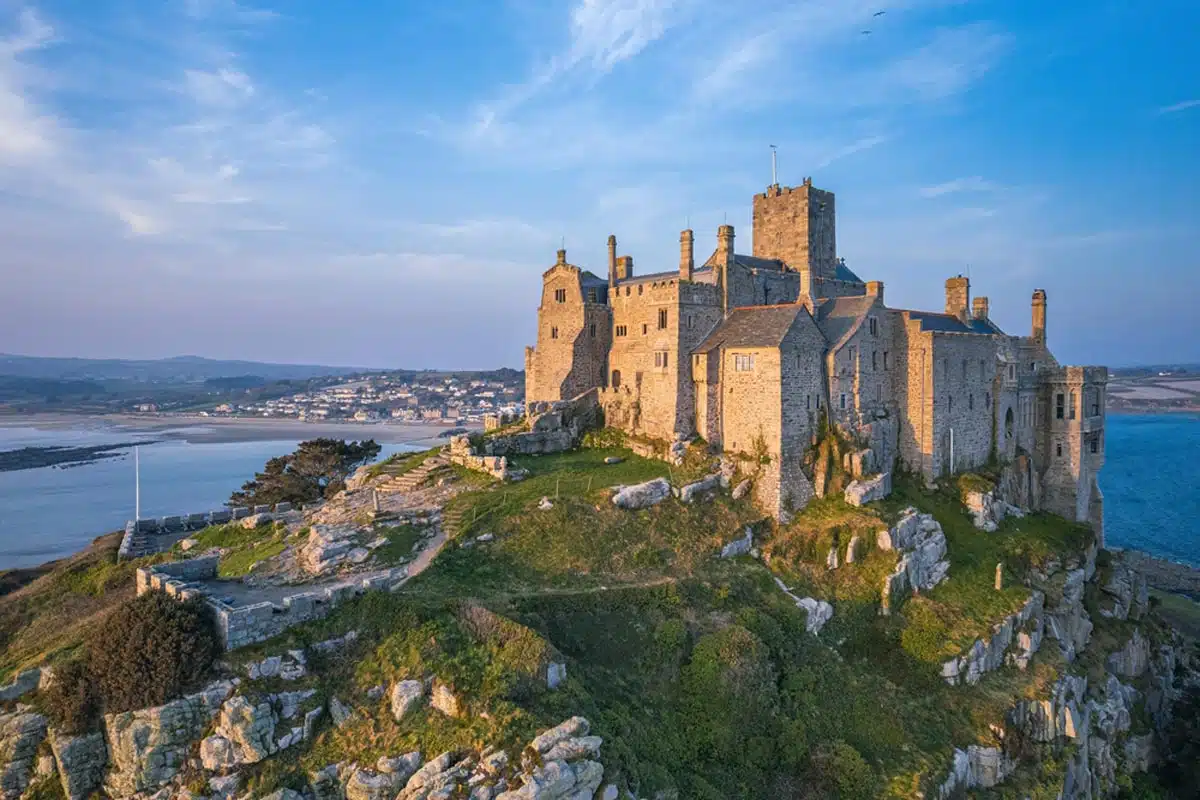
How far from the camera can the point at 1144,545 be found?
69.0 m

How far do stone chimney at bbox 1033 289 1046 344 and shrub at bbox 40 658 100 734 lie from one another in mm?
49457

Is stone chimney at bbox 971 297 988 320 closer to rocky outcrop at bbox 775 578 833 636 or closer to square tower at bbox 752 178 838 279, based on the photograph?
square tower at bbox 752 178 838 279

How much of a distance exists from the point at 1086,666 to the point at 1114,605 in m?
7.57

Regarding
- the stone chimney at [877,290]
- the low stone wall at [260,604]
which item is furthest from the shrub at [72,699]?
the stone chimney at [877,290]

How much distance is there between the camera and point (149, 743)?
1844 centimetres

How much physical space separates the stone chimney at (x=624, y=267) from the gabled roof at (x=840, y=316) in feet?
35.4

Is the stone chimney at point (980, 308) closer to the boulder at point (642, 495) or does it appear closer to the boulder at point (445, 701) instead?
the boulder at point (642, 495)

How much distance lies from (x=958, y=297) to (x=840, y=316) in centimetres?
1118

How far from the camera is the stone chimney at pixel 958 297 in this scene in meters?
42.9

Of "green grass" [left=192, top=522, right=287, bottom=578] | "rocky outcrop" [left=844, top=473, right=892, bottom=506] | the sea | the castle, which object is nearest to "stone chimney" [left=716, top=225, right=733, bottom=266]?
the castle

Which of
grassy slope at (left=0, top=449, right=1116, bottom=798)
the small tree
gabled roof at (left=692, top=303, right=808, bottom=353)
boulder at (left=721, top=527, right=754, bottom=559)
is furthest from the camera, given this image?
the small tree

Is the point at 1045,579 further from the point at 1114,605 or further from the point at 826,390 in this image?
the point at 826,390

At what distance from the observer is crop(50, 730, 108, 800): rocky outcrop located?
1844cm

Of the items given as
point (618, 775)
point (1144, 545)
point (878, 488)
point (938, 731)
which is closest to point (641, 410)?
point (878, 488)
